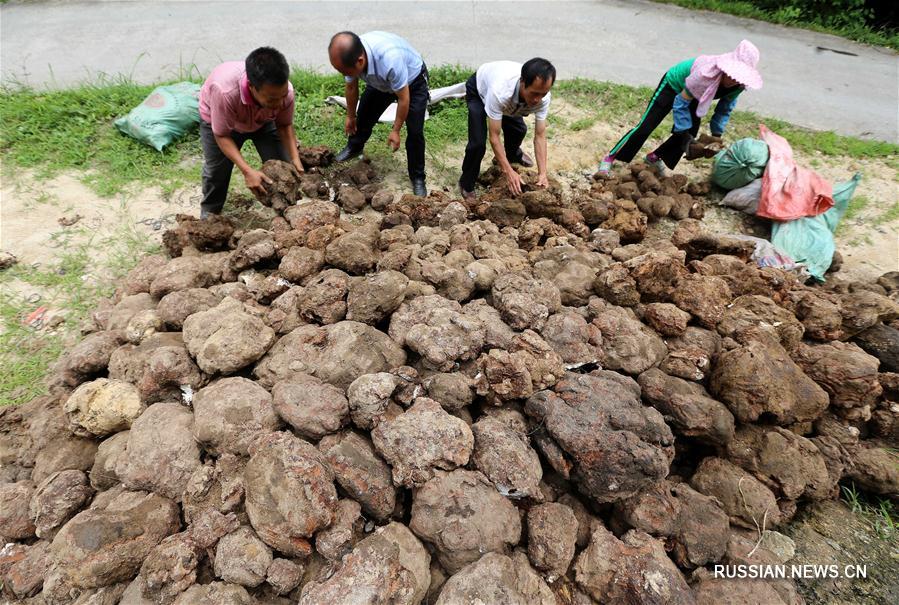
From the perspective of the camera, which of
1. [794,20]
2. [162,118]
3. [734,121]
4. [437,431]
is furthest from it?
[794,20]

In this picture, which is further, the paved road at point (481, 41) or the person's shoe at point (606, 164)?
the paved road at point (481, 41)

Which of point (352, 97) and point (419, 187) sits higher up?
point (352, 97)

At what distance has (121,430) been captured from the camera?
7.22 feet

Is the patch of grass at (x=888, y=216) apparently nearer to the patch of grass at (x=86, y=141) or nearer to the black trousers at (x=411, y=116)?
the black trousers at (x=411, y=116)

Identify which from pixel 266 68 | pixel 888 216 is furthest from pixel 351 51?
pixel 888 216

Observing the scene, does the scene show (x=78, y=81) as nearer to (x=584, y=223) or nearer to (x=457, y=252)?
(x=457, y=252)

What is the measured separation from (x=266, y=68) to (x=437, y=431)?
261 centimetres

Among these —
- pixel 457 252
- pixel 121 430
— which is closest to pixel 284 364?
pixel 121 430

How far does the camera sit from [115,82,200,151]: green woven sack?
4.79m

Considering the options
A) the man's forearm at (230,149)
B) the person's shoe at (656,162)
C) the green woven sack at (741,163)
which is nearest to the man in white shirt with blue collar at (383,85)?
the man's forearm at (230,149)

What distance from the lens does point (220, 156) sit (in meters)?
3.87

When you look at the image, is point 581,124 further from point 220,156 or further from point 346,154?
point 220,156

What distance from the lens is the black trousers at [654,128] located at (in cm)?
477

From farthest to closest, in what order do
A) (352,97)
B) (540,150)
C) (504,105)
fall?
(352,97) → (540,150) → (504,105)
